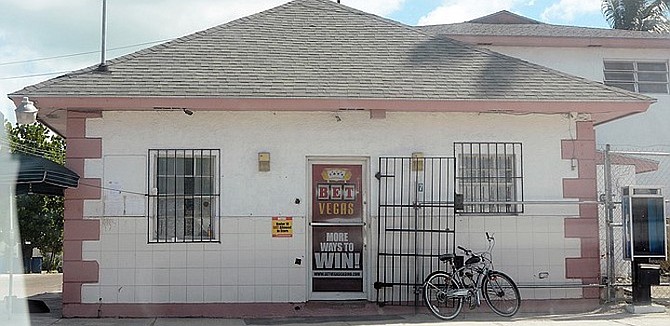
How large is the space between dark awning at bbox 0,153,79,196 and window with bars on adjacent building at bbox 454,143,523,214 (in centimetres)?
550

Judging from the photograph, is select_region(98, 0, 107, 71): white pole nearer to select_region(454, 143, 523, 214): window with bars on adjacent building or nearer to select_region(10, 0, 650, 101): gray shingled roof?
select_region(10, 0, 650, 101): gray shingled roof

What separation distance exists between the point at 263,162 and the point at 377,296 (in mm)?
2519

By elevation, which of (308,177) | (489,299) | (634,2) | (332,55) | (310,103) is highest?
(634,2)

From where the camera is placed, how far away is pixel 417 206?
11.8 m

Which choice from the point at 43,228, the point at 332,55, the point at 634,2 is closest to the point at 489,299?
the point at 332,55

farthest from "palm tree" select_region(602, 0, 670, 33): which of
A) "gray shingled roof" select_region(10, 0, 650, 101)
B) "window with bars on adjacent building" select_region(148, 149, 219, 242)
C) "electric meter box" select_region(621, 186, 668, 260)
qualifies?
"window with bars on adjacent building" select_region(148, 149, 219, 242)

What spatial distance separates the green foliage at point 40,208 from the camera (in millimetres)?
32875

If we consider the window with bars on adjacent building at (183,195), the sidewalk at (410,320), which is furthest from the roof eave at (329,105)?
the sidewalk at (410,320)

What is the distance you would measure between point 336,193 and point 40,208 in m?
24.9

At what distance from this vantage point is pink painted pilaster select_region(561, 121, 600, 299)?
1213 centimetres

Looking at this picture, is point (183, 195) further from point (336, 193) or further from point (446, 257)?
point (446, 257)

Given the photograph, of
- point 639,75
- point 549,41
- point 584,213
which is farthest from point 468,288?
point 639,75

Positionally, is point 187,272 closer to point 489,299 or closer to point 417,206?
point 417,206

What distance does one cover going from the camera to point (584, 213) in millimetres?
12156
